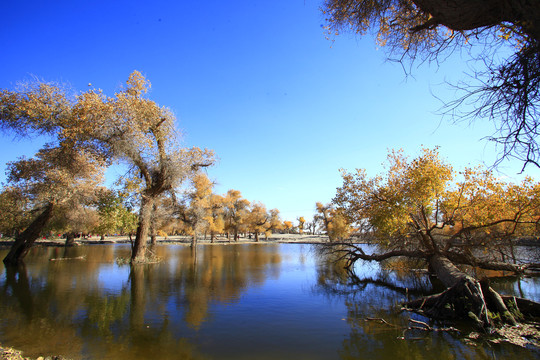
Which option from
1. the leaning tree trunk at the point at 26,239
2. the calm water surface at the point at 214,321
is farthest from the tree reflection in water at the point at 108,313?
the leaning tree trunk at the point at 26,239

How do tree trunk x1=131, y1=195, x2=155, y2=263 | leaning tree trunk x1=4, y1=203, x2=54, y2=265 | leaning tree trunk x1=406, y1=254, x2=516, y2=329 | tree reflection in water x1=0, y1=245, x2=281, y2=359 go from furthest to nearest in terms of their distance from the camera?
leaning tree trunk x1=4, y1=203, x2=54, y2=265 < tree trunk x1=131, y1=195, x2=155, y2=263 < leaning tree trunk x1=406, y1=254, x2=516, y2=329 < tree reflection in water x1=0, y1=245, x2=281, y2=359

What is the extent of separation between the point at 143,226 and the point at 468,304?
809 inches

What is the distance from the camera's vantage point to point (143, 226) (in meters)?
21.2

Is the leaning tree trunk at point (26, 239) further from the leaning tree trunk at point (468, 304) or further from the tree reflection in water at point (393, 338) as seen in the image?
the leaning tree trunk at point (468, 304)

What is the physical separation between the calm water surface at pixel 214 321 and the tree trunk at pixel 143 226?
628 cm

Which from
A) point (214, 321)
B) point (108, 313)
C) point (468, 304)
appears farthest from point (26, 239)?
point (468, 304)

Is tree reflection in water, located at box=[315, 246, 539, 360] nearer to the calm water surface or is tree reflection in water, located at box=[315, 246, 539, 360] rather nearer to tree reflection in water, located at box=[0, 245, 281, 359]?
the calm water surface

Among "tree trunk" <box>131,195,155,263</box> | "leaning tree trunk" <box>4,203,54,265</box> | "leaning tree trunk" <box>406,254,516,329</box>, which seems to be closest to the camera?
"leaning tree trunk" <box>406,254,516,329</box>

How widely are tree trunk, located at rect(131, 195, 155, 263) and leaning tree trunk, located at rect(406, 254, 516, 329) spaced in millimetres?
18147

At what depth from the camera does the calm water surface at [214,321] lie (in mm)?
6512

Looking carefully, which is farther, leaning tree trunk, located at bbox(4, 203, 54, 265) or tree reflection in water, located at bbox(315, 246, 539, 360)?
leaning tree trunk, located at bbox(4, 203, 54, 265)

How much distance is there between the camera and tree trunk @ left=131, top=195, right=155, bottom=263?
67.9 feet

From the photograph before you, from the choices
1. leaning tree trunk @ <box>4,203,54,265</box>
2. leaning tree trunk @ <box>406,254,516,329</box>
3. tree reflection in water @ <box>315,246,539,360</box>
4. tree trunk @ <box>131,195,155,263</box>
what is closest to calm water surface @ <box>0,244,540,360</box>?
tree reflection in water @ <box>315,246,539,360</box>

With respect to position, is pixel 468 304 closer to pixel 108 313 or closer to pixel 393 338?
pixel 393 338
